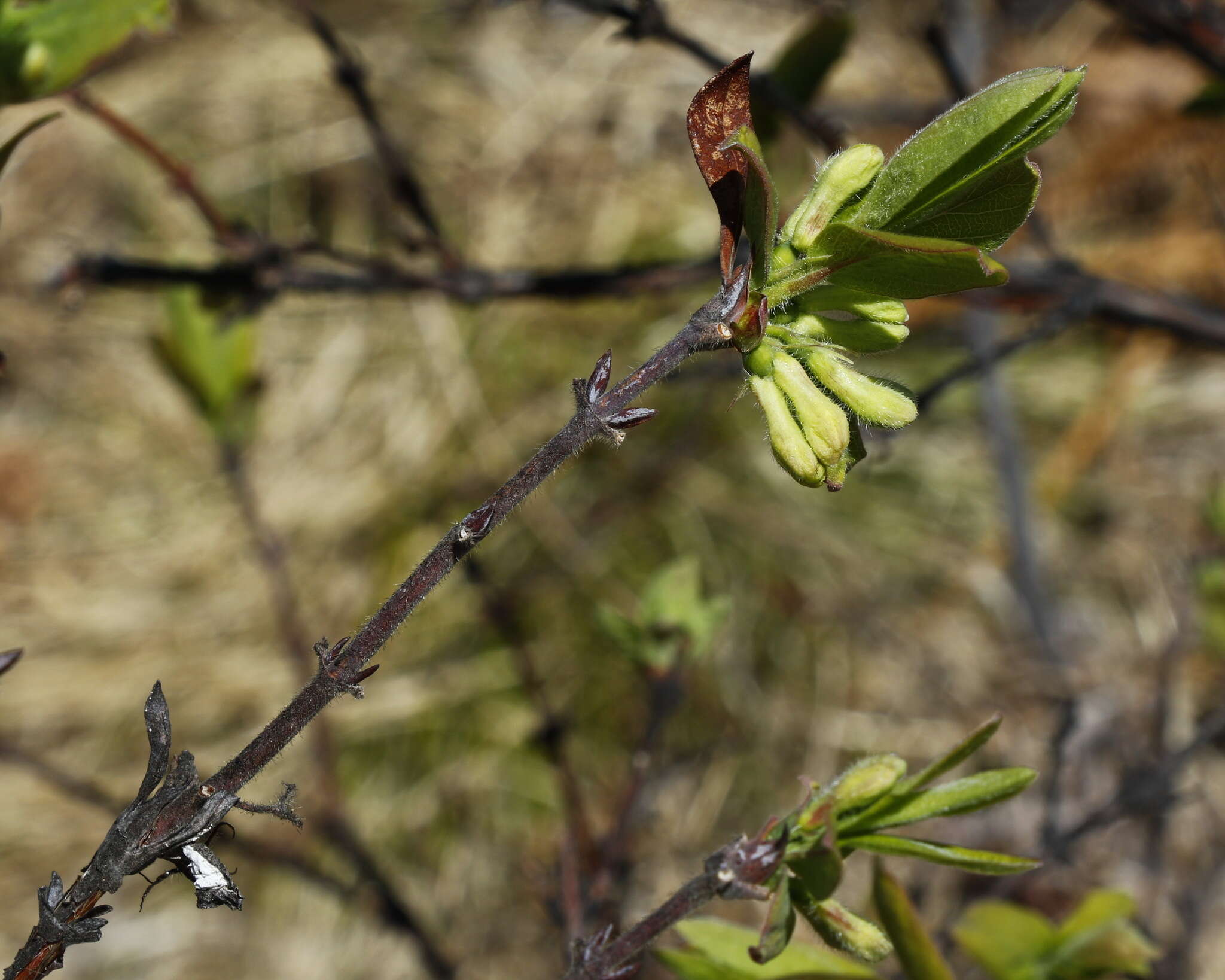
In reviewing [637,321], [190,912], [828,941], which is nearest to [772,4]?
[637,321]

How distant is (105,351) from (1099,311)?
3238 mm

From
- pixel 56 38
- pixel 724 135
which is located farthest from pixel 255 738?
pixel 56 38

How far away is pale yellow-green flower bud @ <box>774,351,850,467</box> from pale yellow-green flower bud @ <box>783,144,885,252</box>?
0.22 feet

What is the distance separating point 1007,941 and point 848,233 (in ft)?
2.17

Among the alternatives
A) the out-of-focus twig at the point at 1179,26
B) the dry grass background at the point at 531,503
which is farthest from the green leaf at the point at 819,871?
the dry grass background at the point at 531,503

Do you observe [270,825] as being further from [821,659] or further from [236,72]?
[236,72]

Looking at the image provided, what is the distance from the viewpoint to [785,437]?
551 millimetres

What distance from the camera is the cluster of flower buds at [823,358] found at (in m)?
0.55

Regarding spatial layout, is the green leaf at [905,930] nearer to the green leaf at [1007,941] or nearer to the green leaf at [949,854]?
the green leaf at [949,854]

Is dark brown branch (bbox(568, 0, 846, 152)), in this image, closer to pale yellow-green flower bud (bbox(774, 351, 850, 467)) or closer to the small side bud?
pale yellow-green flower bud (bbox(774, 351, 850, 467))

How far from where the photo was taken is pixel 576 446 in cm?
52

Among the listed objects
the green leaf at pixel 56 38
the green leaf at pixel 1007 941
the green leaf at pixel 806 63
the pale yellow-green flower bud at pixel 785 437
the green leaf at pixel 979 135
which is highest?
the green leaf at pixel 56 38

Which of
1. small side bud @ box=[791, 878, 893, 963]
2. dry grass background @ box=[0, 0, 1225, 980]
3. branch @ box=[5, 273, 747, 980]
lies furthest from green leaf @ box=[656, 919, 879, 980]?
dry grass background @ box=[0, 0, 1225, 980]

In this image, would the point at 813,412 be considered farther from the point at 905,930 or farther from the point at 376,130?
the point at 376,130
